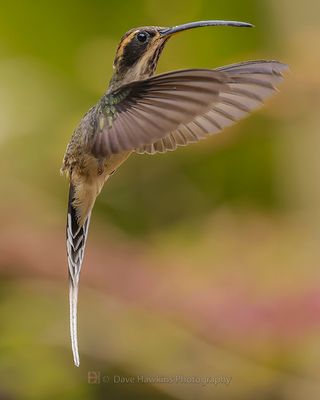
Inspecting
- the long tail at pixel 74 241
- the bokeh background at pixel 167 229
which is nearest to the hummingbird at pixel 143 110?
the long tail at pixel 74 241

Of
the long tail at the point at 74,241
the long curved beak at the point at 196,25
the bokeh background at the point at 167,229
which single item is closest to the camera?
the long curved beak at the point at 196,25

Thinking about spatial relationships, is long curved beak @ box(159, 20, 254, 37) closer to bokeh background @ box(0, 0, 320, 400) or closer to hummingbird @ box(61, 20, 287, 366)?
hummingbird @ box(61, 20, 287, 366)

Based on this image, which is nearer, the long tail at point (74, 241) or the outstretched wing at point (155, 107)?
the outstretched wing at point (155, 107)

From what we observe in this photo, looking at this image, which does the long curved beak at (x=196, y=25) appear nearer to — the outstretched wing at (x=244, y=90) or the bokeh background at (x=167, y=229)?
the outstretched wing at (x=244, y=90)

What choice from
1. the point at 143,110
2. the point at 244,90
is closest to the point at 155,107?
the point at 143,110

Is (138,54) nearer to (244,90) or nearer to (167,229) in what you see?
(244,90)

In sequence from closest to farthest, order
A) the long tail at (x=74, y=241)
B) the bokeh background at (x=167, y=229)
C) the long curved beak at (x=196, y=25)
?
the long curved beak at (x=196, y=25) → the long tail at (x=74, y=241) → the bokeh background at (x=167, y=229)

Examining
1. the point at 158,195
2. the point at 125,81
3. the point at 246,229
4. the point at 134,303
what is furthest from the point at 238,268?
the point at 125,81
